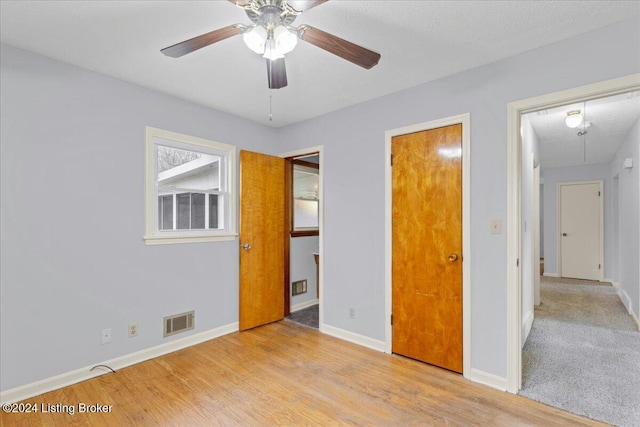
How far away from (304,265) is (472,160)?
2.75 meters

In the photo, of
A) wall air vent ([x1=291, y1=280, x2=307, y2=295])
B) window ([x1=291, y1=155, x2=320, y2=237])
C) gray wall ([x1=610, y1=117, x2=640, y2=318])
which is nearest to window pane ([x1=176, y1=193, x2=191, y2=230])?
window ([x1=291, y1=155, x2=320, y2=237])

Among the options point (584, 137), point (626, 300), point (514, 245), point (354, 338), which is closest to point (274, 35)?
point (514, 245)

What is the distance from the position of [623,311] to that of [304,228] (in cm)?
454

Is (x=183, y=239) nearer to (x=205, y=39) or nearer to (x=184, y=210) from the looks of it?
(x=184, y=210)

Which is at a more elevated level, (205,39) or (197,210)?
(205,39)

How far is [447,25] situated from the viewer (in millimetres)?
1956

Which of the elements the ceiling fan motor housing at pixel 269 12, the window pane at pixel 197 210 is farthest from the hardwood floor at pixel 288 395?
the ceiling fan motor housing at pixel 269 12

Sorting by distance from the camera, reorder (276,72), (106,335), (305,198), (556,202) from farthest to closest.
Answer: (556,202)
(305,198)
(106,335)
(276,72)

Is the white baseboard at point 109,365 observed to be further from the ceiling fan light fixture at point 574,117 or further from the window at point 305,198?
the ceiling fan light fixture at point 574,117

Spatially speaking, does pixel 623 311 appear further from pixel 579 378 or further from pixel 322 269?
pixel 322 269

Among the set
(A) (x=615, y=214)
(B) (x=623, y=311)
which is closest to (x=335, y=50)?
(B) (x=623, y=311)

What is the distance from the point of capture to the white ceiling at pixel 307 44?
1.80m

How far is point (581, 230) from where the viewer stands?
21.5 feet

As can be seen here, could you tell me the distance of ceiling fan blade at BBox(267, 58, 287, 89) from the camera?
175cm
